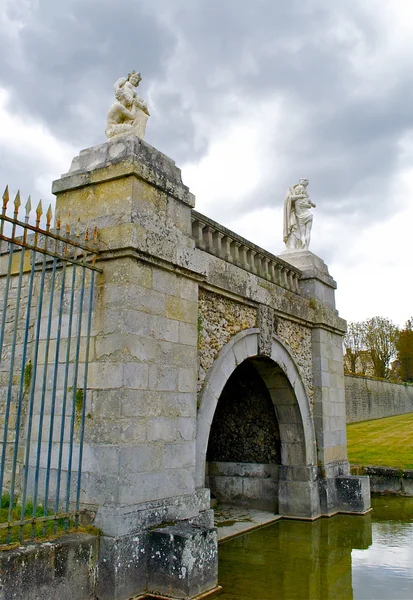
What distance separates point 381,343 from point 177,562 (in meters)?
39.8

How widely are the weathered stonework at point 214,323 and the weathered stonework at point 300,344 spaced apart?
1.34 meters

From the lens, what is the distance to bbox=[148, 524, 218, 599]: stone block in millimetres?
4141

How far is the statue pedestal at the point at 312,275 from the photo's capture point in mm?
8742

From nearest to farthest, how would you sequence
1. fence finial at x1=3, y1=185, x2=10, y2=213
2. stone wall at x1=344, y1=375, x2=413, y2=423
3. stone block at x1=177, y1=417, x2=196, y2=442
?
1. fence finial at x1=3, y1=185, x2=10, y2=213
2. stone block at x1=177, y1=417, x2=196, y2=442
3. stone wall at x1=344, y1=375, x2=413, y2=423

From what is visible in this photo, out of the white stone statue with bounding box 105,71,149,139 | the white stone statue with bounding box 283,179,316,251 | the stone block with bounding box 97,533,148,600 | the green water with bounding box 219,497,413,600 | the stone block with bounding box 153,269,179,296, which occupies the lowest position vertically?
Answer: the green water with bounding box 219,497,413,600

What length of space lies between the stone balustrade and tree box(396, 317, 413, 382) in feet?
119

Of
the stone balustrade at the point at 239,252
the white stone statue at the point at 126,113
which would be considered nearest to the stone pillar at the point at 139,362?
the white stone statue at the point at 126,113

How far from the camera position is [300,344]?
8.29 meters

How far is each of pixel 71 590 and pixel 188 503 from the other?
1.33 metres

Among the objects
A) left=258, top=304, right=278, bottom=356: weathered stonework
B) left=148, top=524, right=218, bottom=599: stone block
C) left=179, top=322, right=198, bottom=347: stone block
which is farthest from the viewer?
left=258, top=304, right=278, bottom=356: weathered stonework

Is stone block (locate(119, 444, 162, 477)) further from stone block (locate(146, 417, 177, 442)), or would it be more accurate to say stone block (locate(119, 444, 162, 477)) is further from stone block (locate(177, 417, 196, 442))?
stone block (locate(177, 417, 196, 442))

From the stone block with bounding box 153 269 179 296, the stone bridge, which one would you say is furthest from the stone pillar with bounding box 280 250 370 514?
the stone block with bounding box 153 269 179 296

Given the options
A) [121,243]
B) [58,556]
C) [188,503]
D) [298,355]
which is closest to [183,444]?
[188,503]

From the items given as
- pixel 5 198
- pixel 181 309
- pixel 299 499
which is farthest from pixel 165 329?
pixel 299 499
